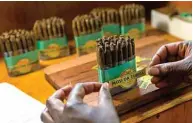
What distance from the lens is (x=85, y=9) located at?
4.22 feet

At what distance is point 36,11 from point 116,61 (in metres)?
0.53

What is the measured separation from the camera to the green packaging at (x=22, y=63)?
3.20ft

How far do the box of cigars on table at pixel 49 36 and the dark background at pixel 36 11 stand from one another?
127 millimetres

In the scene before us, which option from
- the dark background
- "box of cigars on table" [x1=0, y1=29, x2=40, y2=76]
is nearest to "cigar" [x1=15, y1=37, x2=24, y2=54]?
"box of cigars on table" [x1=0, y1=29, x2=40, y2=76]

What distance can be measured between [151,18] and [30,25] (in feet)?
1.68

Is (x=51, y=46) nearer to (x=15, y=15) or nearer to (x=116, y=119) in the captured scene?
(x=15, y=15)

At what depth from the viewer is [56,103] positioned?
2.21 feet

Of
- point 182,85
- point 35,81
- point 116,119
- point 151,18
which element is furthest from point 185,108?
point 151,18

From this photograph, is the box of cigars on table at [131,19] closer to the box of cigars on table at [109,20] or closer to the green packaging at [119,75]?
the box of cigars on table at [109,20]

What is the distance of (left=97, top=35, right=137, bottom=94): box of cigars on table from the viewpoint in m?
0.77

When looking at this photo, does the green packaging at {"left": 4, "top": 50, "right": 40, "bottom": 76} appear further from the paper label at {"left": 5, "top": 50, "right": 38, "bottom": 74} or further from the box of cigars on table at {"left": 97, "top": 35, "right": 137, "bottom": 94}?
the box of cigars on table at {"left": 97, "top": 35, "right": 137, "bottom": 94}

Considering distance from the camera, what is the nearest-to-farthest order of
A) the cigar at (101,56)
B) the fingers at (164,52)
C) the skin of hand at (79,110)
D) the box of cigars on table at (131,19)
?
the skin of hand at (79,110)
the cigar at (101,56)
the fingers at (164,52)
the box of cigars on table at (131,19)

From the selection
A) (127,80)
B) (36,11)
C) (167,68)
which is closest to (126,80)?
(127,80)

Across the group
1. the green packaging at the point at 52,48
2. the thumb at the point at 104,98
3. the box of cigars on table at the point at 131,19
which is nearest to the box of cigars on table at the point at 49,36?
the green packaging at the point at 52,48
